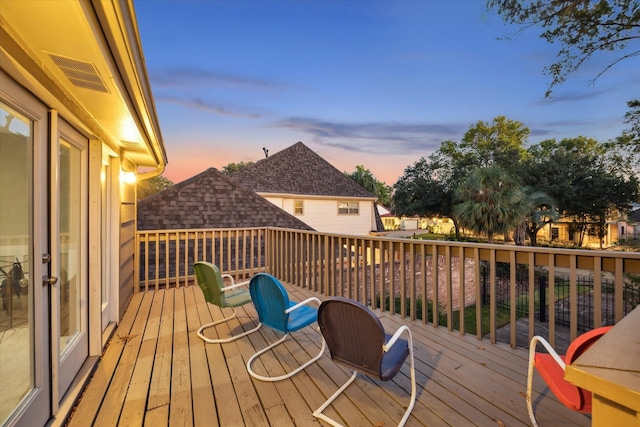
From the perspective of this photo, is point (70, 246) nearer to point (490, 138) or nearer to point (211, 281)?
point (211, 281)

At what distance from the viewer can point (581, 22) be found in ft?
17.7

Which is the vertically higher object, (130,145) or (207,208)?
(130,145)

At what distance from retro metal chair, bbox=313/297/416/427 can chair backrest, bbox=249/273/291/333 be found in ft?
1.69

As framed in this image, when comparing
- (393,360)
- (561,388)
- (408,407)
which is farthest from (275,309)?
(561,388)

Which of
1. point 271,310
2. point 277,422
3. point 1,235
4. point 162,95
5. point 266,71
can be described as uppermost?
point 266,71

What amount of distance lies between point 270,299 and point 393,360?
1.09 m

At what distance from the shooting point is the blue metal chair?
91.1 inches

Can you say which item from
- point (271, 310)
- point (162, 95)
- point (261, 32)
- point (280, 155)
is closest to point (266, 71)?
point (261, 32)

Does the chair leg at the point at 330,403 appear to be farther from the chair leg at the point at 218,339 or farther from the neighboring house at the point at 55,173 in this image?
the neighboring house at the point at 55,173

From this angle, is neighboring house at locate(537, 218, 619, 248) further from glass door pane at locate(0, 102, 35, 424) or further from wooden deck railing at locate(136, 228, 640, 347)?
glass door pane at locate(0, 102, 35, 424)

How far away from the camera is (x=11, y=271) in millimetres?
1529

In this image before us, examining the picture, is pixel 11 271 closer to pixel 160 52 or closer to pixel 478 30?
pixel 160 52

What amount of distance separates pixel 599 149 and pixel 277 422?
26299 mm

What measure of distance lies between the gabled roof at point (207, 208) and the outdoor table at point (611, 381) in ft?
23.1
